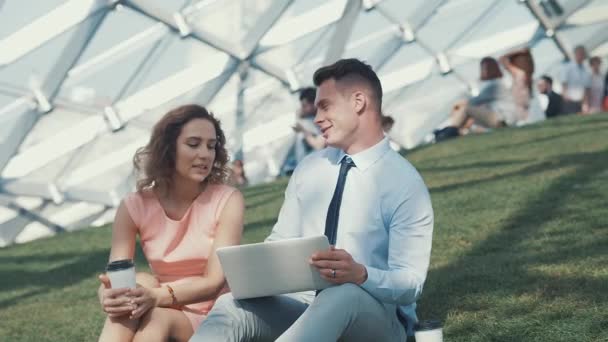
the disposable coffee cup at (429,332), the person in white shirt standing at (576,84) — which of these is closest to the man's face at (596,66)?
the person in white shirt standing at (576,84)

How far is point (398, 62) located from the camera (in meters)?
28.2

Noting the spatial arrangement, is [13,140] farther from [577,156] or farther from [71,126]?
[577,156]

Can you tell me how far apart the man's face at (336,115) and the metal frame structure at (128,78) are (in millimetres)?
11296

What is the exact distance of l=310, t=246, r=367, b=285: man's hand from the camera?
3834 millimetres

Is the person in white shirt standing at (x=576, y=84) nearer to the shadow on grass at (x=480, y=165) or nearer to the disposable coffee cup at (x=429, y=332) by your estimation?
the shadow on grass at (x=480, y=165)

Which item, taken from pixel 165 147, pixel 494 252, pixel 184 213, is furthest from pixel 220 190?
pixel 494 252

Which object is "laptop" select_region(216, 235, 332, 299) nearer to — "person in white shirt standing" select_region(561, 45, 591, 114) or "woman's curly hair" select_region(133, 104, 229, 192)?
"woman's curly hair" select_region(133, 104, 229, 192)

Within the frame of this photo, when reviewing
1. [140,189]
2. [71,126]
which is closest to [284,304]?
[140,189]

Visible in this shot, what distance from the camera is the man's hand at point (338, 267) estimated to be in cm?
383

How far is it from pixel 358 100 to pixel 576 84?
49.8 ft

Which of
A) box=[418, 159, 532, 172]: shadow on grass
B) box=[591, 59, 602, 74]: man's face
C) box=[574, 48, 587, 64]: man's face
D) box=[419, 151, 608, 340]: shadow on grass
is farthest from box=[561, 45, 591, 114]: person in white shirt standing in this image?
box=[419, 151, 608, 340]: shadow on grass

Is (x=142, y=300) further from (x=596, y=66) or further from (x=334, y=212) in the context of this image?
(x=596, y=66)

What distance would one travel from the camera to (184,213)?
4.85 m

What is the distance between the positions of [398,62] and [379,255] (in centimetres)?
2435
